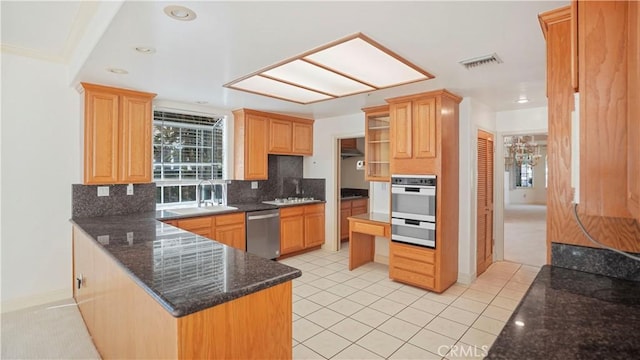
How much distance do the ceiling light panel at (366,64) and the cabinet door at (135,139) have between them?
2.24m

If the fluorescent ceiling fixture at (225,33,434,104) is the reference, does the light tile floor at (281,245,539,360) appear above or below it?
below

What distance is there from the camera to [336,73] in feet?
9.30

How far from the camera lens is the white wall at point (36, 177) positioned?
3.00 meters

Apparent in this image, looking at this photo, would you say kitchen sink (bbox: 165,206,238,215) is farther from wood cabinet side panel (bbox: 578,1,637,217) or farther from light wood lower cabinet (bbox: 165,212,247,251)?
wood cabinet side panel (bbox: 578,1,637,217)

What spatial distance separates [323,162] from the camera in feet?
18.1

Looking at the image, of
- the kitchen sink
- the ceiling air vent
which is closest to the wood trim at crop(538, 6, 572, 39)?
the ceiling air vent

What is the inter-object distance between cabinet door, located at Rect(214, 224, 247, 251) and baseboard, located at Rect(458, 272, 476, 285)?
2.85 m

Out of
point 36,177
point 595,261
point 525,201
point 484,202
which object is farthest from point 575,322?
point 525,201

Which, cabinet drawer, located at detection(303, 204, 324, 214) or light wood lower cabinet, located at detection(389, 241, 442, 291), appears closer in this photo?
light wood lower cabinet, located at detection(389, 241, 442, 291)

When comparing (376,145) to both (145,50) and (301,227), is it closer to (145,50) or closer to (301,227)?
(301,227)

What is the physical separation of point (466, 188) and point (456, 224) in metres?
0.47

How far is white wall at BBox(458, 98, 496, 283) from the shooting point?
386cm

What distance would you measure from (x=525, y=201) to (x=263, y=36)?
551 inches

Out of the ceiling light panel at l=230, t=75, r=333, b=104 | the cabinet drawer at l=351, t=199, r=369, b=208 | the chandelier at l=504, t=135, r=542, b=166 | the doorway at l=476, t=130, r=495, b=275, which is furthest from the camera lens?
the chandelier at l=504, t=135, r=542, b=166
